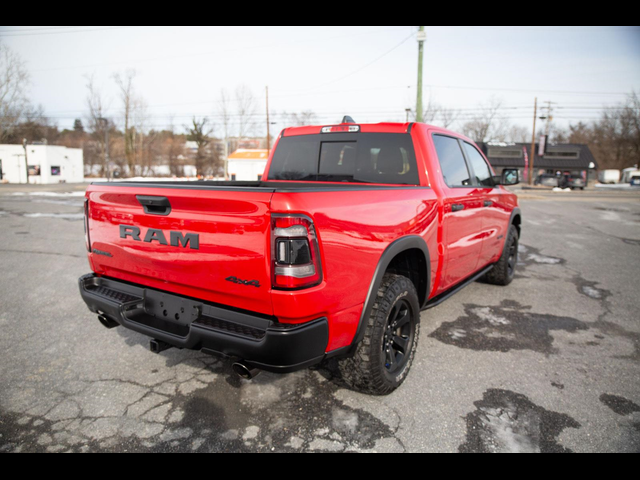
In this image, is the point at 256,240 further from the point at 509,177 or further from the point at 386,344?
the point at 509,177

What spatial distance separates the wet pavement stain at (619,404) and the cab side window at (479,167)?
236 cm

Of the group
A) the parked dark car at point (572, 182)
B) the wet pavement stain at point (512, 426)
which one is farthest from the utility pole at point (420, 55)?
the parked dark car at point (572, 182)

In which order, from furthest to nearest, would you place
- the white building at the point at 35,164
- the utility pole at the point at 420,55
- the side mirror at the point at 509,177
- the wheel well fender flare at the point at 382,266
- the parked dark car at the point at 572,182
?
1. the white building at the point at 35,164
2. the parked dark car at the point at 572,182
3. the utility pole at the point at 420,55
4. the side mirror at the point at 509,177
5. the wheel well fender flare at the point at 382,266

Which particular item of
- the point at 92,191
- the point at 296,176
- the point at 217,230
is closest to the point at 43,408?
the point at 92,191

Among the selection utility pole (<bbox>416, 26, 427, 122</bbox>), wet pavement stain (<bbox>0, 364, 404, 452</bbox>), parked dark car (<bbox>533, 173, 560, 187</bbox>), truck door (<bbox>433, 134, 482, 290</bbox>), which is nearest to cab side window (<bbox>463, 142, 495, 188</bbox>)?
truck door (<bbox>433, 134, 482, 290</bbox>)

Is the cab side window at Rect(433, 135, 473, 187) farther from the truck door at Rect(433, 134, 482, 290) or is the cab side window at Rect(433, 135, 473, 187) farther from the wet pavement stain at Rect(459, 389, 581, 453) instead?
the wet pavement stain at Rect(459, 389, 581, 453)

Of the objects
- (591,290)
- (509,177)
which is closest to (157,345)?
(509,177)

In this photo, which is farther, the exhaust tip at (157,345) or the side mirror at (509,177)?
the side mirror at (509,177)

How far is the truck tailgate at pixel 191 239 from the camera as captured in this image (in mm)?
2053

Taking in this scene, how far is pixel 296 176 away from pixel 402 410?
2.44 m

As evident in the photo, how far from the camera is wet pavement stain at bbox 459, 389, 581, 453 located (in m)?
2.31

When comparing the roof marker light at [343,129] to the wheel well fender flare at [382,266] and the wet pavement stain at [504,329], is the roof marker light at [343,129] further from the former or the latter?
the wet pavement stain at [504,329]

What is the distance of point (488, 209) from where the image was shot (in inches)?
177

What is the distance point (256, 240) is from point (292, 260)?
21 centimetres
